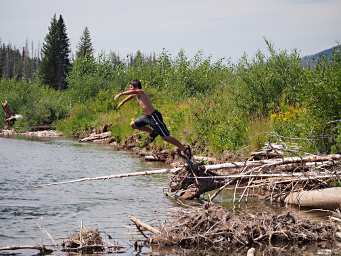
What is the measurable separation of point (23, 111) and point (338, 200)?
45.3 metres

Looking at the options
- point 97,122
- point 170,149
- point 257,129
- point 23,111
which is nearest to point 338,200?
point 257,129

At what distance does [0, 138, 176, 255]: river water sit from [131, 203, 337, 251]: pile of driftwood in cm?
98

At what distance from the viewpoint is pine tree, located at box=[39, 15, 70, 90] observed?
92.8 metres

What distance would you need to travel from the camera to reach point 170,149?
1200 inches

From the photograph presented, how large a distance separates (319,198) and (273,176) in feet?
4.04

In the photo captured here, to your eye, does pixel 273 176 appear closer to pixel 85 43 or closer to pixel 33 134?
pixel 33 134

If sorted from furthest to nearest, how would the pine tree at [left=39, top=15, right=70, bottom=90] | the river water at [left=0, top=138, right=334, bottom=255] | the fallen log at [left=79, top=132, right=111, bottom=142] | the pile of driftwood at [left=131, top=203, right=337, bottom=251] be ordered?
the pine tree at [left=39, top=15, right=70, bottom=90] < the fallen log at [left=79, top=132, right=111, bottom=142] < the river water at [left=0, top=138, right=334, bottom=255] < the pile of driftwood at [left=131, top=203, right=337, bottom=251]

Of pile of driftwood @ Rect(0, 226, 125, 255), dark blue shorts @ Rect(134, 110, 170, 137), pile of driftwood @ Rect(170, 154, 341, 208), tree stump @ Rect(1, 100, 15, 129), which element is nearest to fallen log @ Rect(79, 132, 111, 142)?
tree stump @ Rect(1, 100, 15, 129)

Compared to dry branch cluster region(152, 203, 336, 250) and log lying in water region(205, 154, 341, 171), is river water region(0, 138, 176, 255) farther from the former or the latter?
log lying in water region(205, 154, 341, 171)

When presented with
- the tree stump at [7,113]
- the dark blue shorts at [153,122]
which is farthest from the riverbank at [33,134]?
the dark blue shorts at [153,122]

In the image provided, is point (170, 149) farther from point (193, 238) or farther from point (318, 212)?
point (193, 238)

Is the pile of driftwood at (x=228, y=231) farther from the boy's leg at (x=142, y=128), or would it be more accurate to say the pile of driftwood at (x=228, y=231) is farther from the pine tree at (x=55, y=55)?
the pine tree at (x=55, y=55)

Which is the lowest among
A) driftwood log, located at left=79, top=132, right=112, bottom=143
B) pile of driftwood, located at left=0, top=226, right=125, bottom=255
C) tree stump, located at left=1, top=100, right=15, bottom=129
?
pile of driftwood, located at left=0, top=226, right=125, bottom=255

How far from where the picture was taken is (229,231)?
1227 centimetres
